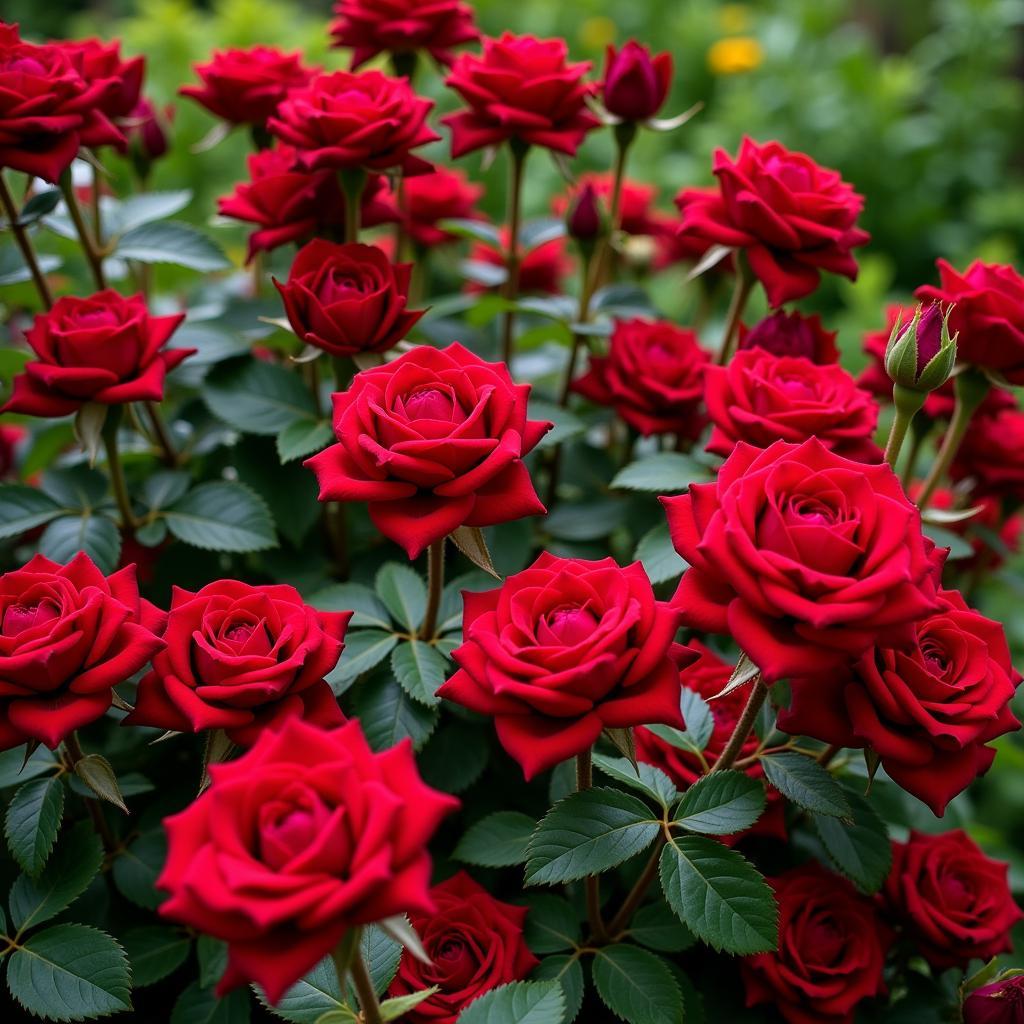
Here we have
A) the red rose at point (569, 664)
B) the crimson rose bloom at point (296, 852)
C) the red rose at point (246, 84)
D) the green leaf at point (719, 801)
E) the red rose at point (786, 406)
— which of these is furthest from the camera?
the red rose at point (246, 84)

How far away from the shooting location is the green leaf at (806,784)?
0.66 m

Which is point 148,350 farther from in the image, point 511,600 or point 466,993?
point 466,993

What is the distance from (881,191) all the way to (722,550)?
9.43 feet

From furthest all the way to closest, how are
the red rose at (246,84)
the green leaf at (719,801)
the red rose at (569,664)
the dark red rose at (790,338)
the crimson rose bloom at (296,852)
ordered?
the red rose at (246,84) < the dark red rose at (790,338) < the green leaf at (719,801) < the red rose at (569,664) < the crimson rose bloom at (296,852)

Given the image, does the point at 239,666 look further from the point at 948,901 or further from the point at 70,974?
the point at 948,901

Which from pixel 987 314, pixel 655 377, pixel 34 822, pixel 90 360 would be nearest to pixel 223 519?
pixel 90 360

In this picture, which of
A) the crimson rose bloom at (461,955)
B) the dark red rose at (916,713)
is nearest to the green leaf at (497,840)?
the crimson rose bloom at (461,955)

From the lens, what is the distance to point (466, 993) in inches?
25.7

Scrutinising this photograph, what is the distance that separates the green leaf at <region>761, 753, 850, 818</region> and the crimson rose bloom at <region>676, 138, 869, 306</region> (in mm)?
367

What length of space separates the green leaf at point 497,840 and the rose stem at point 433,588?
0.48 feet

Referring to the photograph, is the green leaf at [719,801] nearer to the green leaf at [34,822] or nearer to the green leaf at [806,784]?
the green leaf at [806,784]

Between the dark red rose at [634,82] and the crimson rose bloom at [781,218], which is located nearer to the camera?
the crimson rose bloom at [781,218]

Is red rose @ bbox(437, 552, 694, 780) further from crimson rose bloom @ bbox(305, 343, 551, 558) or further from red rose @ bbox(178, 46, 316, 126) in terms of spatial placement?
red rose @ bbox(178, 46, 316, 126)

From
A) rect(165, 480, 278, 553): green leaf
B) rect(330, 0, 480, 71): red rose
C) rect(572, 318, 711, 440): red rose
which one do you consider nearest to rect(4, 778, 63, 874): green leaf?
rect(165, 480, 278, 553): green leaf
